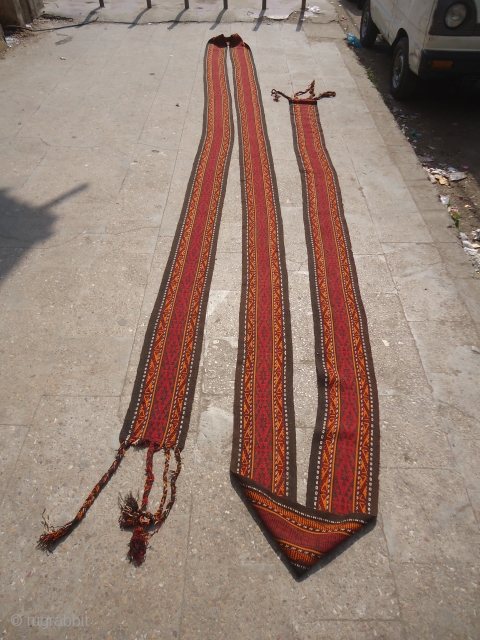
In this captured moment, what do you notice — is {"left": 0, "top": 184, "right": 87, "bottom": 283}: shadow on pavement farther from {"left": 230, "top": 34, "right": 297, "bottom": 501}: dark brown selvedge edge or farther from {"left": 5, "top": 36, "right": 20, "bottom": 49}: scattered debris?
{"left": 5, "top": 36, "right": 20, "bottom": 49}: scattered debris

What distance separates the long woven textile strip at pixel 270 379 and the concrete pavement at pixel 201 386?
74 millimetres

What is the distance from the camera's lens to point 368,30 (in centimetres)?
737

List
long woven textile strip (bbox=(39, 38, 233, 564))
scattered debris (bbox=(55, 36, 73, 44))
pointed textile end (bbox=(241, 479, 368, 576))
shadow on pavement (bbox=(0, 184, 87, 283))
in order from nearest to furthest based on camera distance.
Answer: pointed textile end (bbox=(241, 479, 368, 576))
long woven textile strip (bbox=(39, 38, 233, 564))
shadow on pavement (bbox=(0, 184, 87, 283))
scattered debris (bbox=(55, 36, 73, 44))

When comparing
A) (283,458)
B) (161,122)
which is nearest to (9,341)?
(283,458)

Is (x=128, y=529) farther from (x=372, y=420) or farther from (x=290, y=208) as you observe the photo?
(x=290, y=208)

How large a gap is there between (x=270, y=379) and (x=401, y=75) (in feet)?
16.6

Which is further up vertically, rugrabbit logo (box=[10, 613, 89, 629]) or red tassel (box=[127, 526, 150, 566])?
A: red tassel (box=[127, 526, 150, 566])

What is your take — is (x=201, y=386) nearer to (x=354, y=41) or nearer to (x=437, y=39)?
(x=437, y=39)

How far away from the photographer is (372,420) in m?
2.66

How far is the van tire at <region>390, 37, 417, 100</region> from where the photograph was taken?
224 inches

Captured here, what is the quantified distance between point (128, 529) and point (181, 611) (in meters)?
0.46

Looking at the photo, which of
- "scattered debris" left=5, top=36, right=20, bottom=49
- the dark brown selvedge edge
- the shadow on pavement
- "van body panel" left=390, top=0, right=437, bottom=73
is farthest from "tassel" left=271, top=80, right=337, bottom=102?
"scattered debris" left=5, top=36, right=20, bottom=49

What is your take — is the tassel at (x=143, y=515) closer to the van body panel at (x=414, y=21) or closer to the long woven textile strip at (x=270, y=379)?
the long woven textile strip at (x=270, y=379)

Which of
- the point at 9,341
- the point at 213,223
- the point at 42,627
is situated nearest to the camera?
the point at 42,627
